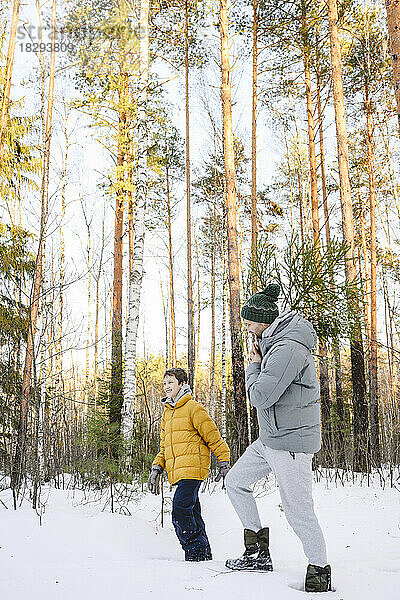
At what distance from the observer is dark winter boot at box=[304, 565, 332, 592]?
2947 millimetres

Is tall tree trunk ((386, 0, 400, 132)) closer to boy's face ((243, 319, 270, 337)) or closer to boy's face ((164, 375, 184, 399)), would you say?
boy's face ((243, 319, 270, 337))

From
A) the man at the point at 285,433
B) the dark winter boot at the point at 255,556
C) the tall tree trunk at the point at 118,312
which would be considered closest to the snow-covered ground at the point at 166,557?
the dark winter boot at the point at 255,556

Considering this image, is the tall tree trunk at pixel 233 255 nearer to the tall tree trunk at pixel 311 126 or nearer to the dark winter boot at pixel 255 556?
the tall tree trunk at pixel 311 126

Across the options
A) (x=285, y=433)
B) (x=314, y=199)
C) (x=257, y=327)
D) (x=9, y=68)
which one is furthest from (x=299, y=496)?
(x=314, y=199)

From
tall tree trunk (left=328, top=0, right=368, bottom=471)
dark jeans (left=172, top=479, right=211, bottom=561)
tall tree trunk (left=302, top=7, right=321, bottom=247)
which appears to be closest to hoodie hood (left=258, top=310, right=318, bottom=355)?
dark jeans (left=172, top=479, right=211, bottom=561)

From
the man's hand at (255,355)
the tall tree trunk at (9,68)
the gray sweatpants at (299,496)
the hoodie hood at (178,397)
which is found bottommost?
the gray sweatpants at (299,496)

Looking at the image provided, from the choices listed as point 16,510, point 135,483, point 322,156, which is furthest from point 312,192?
point 16,510

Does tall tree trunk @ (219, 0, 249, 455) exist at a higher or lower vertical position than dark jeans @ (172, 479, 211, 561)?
higher

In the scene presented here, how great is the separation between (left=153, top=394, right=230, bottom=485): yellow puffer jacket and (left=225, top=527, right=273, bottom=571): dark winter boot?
729 millimetres

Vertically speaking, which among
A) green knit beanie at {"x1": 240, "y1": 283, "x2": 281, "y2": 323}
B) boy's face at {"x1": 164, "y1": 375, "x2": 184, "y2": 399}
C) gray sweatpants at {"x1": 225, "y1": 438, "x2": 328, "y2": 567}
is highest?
green knit beanie at {"x1": 240, "y1": 283, "x2": 281, "y2": 323}

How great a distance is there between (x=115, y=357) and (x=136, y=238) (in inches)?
105

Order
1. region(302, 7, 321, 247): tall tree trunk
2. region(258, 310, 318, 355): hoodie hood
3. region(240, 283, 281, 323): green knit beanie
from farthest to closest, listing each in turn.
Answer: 1. region(302, 7, 321, 247): tall tree trunk
2. region(240, 283, 281, 323): green knit beanie
3. region(258, 310, 318, 355): hoodie hood

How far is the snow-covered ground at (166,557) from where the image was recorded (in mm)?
2910

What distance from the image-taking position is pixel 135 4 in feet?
36.4
